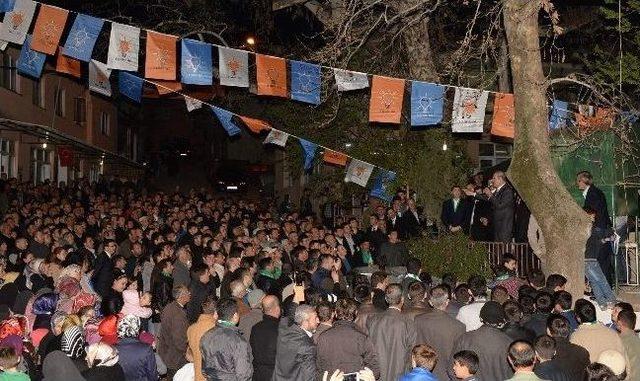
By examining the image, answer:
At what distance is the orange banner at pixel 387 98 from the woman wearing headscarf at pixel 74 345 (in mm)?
9528

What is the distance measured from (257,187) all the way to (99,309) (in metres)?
35.8

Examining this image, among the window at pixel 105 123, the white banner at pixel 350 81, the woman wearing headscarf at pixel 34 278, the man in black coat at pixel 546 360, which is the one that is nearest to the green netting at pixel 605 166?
the white banner at pixel 350 81

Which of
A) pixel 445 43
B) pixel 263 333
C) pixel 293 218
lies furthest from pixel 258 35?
pixel 263 333

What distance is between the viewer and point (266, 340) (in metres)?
8.73

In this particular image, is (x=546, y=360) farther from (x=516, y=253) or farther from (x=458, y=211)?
(x=458, y=211)

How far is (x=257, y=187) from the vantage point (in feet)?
154

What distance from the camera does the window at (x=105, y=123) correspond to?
4297 centimetres

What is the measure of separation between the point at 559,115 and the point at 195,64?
24.0ft

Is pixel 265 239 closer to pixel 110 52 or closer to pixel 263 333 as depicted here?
pixel 110 52

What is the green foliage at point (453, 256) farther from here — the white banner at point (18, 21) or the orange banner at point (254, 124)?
the white banner at point (18, 21)

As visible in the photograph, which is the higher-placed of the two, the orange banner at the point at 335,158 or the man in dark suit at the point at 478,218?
the orange banner at the point at 335,158

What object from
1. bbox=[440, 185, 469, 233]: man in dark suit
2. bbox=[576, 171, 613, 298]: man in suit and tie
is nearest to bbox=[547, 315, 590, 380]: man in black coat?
bbox=[576, 171, 613, 298]: man in suit and tie

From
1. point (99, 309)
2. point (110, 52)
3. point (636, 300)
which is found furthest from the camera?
point (110, 52)

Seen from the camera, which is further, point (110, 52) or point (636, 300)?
point (110, 52)
